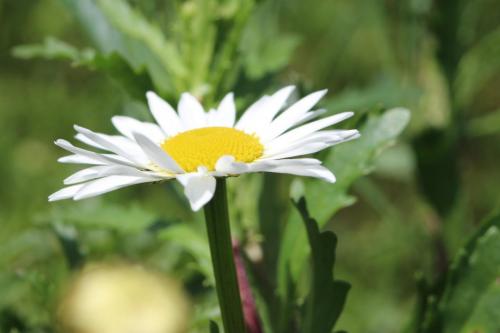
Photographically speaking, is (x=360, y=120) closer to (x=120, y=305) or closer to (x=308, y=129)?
(x=308, y=129)

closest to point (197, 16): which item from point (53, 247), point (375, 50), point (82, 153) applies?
point (82, 153)

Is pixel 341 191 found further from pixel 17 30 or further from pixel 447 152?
pixel 17 30

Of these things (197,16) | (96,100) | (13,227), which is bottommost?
(13,227)

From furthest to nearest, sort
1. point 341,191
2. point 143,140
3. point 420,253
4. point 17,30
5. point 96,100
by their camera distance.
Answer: point 17,30, point 96,100, point 420,253, point 341,191, point 143,140

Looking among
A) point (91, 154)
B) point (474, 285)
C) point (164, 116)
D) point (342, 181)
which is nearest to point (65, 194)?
point (91, 154)

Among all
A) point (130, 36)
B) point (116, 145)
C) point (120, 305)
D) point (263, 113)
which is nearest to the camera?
point (116, 145)

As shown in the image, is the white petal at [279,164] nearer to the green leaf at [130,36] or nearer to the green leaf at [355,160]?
the green leaf at [355,160]

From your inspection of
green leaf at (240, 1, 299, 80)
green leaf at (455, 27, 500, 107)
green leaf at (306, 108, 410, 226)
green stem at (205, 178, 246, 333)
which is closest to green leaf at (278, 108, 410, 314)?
green leaf at (306, 108, 410, 226)
